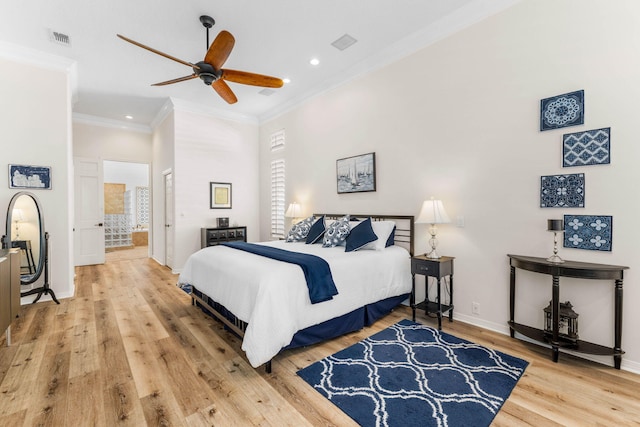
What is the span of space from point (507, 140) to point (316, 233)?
257 centimetres

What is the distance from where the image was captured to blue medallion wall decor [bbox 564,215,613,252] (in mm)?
2367

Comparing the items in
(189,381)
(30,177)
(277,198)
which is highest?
(30,177)

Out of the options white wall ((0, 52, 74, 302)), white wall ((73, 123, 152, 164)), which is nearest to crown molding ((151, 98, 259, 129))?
white wall ((73, 123, 152, 164))

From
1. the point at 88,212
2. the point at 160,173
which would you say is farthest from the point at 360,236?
the point at 88,212

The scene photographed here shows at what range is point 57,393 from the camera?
6.67ft

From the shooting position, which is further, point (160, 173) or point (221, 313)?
point (160, 173)

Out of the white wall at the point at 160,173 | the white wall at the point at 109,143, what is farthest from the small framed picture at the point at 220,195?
the white wall at the point at 109,143

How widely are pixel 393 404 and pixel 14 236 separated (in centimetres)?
494

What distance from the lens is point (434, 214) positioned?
10.3 ft

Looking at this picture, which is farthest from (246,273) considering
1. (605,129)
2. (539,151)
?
(605,129)

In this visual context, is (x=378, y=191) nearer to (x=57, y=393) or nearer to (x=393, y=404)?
(x=393, y=404)

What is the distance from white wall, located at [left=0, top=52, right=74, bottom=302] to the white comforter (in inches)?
80.8

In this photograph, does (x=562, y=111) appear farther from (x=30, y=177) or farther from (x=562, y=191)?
(x=30, y=177)

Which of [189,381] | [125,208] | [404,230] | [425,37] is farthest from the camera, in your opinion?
[125,208]
